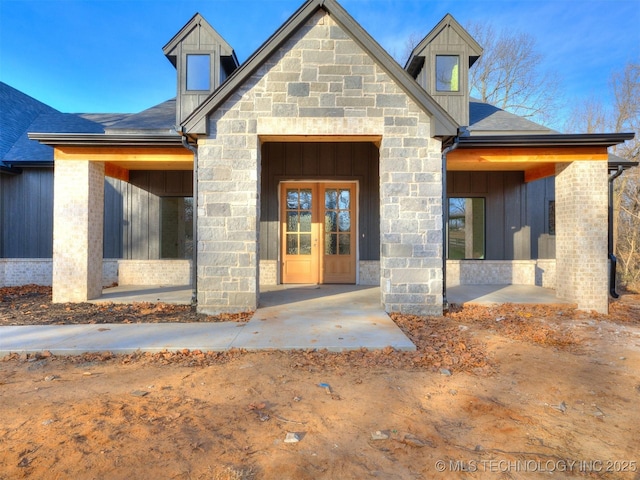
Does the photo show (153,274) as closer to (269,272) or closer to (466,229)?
(269,272)

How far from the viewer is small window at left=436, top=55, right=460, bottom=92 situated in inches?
332

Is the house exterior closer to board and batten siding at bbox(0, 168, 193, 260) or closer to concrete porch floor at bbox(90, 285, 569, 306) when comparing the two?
board and batten siding at bbox(0, 168, 193, 260)

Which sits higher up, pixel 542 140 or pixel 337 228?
pixel 542 140

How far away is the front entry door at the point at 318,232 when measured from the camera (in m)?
8.97

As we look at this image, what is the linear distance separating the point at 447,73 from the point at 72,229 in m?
9.40

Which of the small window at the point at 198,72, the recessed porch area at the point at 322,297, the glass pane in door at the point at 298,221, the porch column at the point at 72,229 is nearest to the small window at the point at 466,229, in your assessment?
the recessed porch area at the point at 322,297

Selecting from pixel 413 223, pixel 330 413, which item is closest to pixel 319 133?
pixel 413 223

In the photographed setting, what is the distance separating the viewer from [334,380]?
3.49 metres

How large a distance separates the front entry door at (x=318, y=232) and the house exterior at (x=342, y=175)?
38mm

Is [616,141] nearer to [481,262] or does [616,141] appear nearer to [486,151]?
[486,151]

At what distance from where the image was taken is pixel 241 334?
15.7ft

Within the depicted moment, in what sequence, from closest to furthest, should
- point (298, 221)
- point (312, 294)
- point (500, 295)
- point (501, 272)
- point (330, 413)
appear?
1. point (330, 413)
2. point (312, 294)
3. point (500, 295)
4. point (298, 221)
5. point (501, 272)

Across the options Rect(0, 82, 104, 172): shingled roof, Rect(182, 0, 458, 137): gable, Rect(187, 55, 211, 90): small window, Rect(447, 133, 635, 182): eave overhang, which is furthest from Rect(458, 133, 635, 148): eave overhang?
Rect(0, 82, 104, 172): shingled roof

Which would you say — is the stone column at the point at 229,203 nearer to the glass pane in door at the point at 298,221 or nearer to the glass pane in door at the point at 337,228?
the glass pane in door at the point at 298,221
